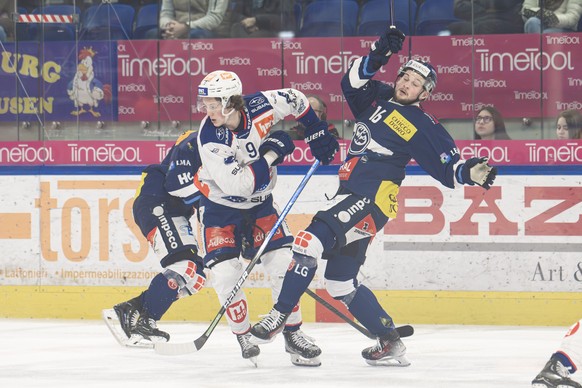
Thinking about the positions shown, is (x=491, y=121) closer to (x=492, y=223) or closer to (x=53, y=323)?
(x=492, y=223)

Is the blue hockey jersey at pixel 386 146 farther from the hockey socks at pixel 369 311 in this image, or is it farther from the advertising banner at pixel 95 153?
the advertising banner at pixel 95 153

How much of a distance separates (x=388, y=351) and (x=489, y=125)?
207 centimetres

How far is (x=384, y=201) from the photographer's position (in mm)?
4996

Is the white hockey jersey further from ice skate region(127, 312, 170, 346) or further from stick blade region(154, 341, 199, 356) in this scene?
ice skate region(127, 312, 170, 346)

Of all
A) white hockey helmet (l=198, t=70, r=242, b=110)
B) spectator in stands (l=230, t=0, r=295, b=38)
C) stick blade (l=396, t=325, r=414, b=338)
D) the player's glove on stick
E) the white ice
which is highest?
spectator in stands (l=230, t=0, r=295, b=38)

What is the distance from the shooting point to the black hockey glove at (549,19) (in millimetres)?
6660

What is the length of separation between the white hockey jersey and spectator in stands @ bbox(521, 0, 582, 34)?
6.50 feet

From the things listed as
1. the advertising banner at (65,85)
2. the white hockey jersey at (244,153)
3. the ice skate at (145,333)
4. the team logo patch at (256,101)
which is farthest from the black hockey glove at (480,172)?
the advertising banner at (65,85)

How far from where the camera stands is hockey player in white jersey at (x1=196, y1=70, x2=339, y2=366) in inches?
195

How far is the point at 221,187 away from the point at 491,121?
7.42 feet

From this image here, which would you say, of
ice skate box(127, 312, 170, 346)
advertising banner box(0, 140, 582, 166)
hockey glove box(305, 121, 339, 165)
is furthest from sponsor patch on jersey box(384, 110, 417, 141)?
advertising banner box(0, 140, 582, 166)

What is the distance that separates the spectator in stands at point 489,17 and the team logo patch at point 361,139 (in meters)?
1.88

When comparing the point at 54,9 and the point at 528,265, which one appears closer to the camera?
the point at 528,265

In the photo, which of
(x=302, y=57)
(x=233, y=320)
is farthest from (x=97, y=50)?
(x=233, y=320)
